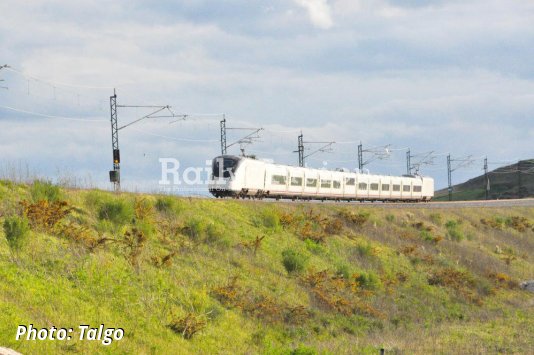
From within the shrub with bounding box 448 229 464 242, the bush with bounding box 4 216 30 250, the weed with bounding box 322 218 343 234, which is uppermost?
the bush with bounding box 4 216 30 250

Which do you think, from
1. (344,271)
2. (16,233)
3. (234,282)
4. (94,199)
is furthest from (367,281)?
(16,233)

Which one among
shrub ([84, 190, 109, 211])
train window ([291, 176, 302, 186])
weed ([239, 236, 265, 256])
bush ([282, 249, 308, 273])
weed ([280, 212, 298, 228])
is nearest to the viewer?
shrub ([84, 190, 109, 211])

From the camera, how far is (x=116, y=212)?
72.9 ft

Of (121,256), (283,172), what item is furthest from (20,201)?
(283,172)

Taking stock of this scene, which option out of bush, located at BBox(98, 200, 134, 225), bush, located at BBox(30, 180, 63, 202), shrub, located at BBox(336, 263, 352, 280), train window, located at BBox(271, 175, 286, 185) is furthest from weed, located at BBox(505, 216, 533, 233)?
bush, located at BBox(30, 180, 63, 202)

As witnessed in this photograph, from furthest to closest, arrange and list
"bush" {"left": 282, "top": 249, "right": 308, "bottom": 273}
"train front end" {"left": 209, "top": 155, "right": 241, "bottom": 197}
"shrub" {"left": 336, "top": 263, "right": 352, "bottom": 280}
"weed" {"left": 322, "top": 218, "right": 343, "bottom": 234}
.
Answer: "train front end" {"left": 209, "top": 155, "right": 241, "bottom": 197} → "weed" {"left": 322, "top": 218, "right": 343, "bottom": 234} → "shrub" {"left": 336, "top": 263, "right": 352, "bottom": 280} → "bush" {"left": 282, "top": 249, "right": 308, "bottom": 273}

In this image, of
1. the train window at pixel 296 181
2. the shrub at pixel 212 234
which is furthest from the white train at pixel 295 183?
the shrub at pixel 212 234

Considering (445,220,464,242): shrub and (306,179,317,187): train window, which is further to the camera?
(306,179,317,187): train window

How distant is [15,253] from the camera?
1620cm

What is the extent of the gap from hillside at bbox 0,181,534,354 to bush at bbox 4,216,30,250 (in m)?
0.03

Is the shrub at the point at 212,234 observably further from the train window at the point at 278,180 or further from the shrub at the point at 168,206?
the train window at the point at 278,180

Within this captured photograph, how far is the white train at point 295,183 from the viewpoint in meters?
43.0

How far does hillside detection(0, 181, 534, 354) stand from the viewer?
15109mm

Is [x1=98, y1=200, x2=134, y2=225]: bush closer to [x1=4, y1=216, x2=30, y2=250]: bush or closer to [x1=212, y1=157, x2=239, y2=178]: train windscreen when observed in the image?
[x1=4, y1=216, x2=30, y2=250]: bush
